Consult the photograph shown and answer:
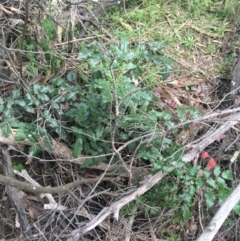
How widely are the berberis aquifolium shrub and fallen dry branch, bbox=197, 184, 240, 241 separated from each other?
0.10 meters

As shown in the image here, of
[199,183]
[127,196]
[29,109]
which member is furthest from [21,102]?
[199,183]

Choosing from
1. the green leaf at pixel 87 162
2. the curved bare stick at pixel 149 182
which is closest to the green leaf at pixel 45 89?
the green leaf at pixel 87 162

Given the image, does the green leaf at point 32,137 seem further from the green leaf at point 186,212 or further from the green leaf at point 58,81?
the green leaf at point 186,212

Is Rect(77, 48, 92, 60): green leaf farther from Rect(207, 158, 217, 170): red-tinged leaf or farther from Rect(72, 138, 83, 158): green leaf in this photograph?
Rect(207, 158, 217, 170): red-tinged leaf

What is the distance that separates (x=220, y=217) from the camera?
7.91 feet

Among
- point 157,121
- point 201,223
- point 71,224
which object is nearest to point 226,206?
point 201,223

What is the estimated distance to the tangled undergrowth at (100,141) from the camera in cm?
259

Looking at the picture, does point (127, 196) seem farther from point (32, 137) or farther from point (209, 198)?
point (32, 137)

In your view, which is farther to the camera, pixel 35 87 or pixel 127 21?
pixel 127 21

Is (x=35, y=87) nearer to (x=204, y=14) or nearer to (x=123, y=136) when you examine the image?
(x=123, y=136)

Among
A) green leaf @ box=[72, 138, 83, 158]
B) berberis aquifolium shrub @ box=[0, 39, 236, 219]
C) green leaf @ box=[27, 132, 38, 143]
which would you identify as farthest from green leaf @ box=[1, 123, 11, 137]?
green leaf @ box=[72, 138, 83, 158]

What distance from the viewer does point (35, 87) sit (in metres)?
2.75

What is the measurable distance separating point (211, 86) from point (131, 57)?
722 millimetres

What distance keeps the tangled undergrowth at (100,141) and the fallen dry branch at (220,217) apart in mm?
70
